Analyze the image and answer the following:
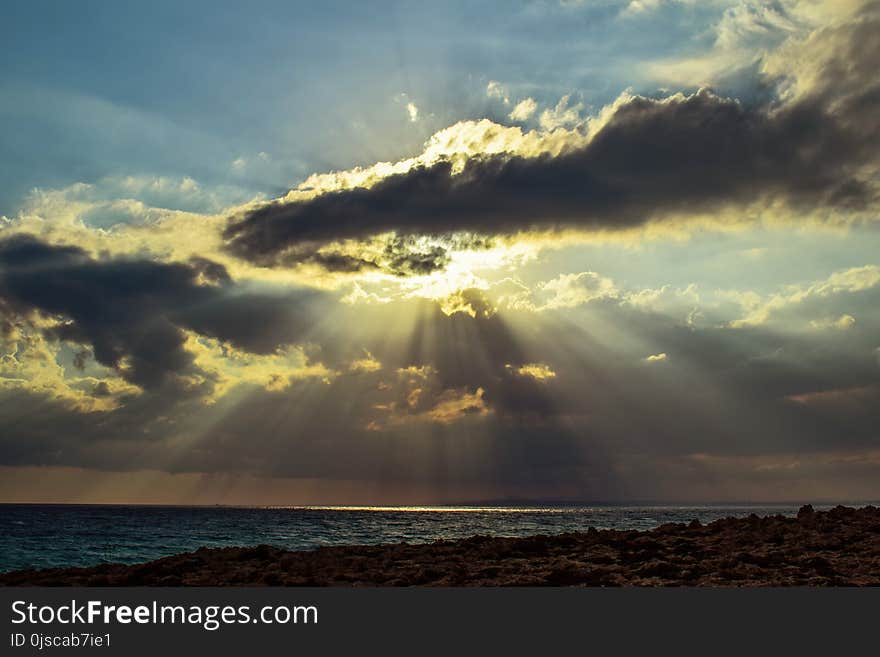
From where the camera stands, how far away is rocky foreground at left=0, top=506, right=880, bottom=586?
1992 centimetres

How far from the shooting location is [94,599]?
Answer: 16047 mm

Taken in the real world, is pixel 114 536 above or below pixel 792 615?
below

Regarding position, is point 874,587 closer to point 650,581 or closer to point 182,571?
point 650,581

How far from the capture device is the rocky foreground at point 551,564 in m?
19.9

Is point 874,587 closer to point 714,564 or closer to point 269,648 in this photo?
point 714,564

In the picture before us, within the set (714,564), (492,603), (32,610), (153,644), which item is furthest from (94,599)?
(714,564)

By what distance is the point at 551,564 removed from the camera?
22.6 meters

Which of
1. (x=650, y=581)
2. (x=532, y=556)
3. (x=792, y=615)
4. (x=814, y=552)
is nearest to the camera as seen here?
(x=792, y=615)

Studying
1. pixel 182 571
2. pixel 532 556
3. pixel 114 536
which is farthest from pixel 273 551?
pixel 114 536

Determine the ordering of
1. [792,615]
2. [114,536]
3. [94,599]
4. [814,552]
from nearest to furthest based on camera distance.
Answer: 1. [792,615]
2. [94,599]
3. [814,552]
4. [114,536]

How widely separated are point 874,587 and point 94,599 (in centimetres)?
1706

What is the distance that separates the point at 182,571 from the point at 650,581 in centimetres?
1273

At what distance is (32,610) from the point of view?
15656 mm

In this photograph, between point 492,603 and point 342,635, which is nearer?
point 342,635
